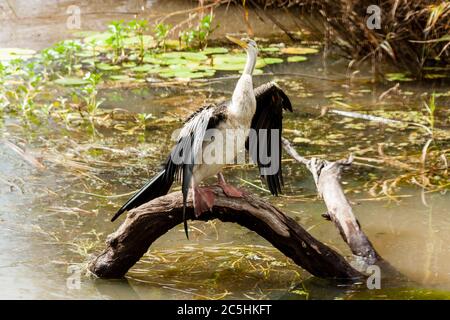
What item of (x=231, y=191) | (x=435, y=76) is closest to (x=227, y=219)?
(x=231, y=191)

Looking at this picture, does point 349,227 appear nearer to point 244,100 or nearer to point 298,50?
point 244,100

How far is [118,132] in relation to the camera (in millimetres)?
6062

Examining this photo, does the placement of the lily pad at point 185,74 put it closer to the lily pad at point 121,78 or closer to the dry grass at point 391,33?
the lily pad at point 121,78

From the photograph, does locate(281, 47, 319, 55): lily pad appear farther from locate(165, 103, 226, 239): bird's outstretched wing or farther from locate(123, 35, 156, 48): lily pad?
locate(165, 103, 226, 239): bird's outstretched wing

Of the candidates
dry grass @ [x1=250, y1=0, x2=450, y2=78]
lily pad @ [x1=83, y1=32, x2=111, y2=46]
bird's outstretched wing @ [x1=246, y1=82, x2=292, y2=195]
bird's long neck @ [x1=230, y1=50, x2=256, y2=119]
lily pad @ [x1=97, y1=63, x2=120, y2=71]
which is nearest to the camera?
bird's long neck @ [x1=230, y1=50, x2=256, y2=119]

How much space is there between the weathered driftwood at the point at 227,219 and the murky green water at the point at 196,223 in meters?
0.08

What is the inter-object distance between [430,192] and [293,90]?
228 centimetres

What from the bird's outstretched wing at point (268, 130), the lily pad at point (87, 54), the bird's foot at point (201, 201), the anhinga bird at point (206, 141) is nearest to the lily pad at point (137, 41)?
the lily pad at point (87, 54)

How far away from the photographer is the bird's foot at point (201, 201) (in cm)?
370

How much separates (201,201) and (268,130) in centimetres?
60

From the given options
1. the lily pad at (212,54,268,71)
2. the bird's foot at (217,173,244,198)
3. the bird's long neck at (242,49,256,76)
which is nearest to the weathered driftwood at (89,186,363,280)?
the bird's foot at (217,173,244,198)

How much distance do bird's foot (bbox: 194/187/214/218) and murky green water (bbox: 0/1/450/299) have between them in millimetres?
393

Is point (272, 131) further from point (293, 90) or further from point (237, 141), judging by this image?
point (293, 90)

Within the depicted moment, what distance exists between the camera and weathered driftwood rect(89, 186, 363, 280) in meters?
3.78
